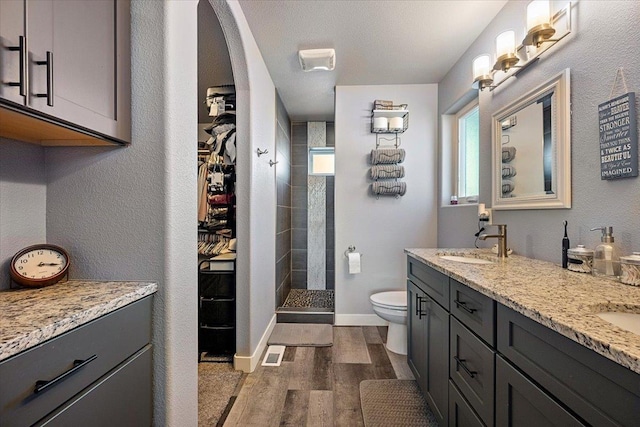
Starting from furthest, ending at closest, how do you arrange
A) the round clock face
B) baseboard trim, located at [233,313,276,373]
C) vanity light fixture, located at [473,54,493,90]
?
baseboard trim, located at [233,313,276,373], vanity light fixture, located at [473,54,493,90], the round clock face

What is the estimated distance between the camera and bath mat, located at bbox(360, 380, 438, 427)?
64.3 inches

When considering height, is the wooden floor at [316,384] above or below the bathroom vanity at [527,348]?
below

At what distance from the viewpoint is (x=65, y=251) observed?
106 cm

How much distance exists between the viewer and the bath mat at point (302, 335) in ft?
8.49

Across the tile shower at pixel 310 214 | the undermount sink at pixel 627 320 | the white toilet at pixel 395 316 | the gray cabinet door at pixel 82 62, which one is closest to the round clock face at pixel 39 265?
the gray cabinet door at pixel 82 62

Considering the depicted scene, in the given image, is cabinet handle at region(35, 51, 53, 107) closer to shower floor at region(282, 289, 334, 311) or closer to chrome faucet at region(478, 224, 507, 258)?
chrome faucet at region(478, 224, 507, 258)

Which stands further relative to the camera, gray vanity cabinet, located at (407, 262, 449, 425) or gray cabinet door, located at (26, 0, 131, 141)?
gray vanity cabinet, located at (407, 262, 449, 425)

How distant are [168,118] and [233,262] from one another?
4.44 ft

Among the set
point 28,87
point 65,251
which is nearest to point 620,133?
point 28,87

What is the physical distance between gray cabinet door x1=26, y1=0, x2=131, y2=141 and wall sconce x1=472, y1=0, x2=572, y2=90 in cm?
175

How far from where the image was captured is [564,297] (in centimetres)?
89

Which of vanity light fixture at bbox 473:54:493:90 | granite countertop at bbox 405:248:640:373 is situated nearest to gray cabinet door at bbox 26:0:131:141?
granite countertop at bbox 405:248:640:373

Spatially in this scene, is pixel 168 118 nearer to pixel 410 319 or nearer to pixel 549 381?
pixel 549 381

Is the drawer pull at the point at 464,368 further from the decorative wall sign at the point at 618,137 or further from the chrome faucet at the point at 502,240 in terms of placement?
the decorative wall sign at the point at 618,137
